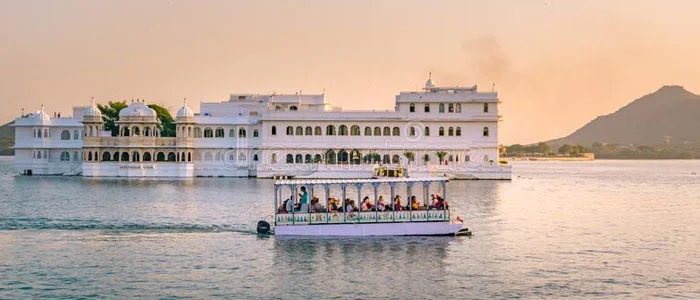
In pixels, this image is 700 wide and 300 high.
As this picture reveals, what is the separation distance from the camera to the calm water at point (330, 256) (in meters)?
20.8

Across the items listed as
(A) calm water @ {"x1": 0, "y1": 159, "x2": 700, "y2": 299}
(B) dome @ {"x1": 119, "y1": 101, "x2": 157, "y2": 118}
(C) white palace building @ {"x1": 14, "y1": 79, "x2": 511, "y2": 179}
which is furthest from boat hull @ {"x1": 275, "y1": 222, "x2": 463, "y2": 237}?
(B) dome @ {"x1": 119, "y1": 101, "x2": 157, "y2": 118}

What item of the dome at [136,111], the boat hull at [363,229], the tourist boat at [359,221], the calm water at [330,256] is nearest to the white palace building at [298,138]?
the dome at [136,111]

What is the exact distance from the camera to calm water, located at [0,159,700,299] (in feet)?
68.4

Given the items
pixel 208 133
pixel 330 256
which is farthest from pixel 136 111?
pixel 330 256

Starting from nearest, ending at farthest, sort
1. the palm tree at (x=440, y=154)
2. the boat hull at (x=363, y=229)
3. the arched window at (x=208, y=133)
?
the boat hull at (x=363, y=229)
the palm tree at (x=440, y=154)
the arched window at (x=208, y=133)

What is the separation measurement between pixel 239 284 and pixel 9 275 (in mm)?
6144

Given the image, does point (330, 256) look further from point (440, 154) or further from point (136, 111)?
point (136, 111)

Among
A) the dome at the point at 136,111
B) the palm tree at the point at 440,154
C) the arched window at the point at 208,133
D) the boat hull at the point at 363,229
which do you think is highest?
the dome at the point at 136,111

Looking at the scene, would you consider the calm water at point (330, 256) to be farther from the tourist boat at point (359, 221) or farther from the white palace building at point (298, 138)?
the white palace building at point (298, 138)

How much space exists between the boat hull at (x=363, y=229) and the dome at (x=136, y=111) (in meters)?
47.9

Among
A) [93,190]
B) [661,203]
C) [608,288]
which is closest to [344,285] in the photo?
[608,288]

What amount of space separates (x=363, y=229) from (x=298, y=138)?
46.9m

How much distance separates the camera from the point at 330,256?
981 inches

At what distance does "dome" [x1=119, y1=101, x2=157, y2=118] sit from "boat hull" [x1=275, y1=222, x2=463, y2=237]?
157 feet
